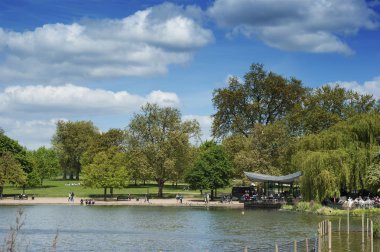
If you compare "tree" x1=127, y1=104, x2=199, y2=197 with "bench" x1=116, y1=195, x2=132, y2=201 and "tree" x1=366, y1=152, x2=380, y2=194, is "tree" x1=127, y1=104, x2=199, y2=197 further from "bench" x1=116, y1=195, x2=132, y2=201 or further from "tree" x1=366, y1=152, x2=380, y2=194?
"tree" x1=366, y1=152, x2=380, y2=194

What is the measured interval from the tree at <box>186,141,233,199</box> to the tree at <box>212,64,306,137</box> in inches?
345

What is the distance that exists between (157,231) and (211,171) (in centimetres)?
4270

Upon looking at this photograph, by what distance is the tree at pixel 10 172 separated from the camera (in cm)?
8903

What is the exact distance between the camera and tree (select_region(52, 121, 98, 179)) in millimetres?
136125

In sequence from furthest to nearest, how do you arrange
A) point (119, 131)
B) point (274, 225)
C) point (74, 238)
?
1. point (119, 131)
2. point (274, 225)
3. point (74, 238)

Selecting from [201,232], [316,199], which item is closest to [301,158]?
[316,199]

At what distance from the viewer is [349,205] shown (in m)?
59.4

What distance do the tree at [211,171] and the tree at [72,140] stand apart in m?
50.8

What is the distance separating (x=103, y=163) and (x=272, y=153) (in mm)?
27020

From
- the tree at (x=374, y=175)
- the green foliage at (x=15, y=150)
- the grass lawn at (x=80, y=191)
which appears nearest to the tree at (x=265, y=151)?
the grass lawn at (x=80, y=191)

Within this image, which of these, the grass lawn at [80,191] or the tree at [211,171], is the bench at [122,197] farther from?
the tree at [211,171]

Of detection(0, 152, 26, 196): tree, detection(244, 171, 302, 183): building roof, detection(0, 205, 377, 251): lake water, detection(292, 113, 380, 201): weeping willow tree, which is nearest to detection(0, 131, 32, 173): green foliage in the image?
detection(0, 152, 26, 196): tree

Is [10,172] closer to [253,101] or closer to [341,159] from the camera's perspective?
[253,101]

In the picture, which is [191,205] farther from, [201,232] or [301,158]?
[201,232]
